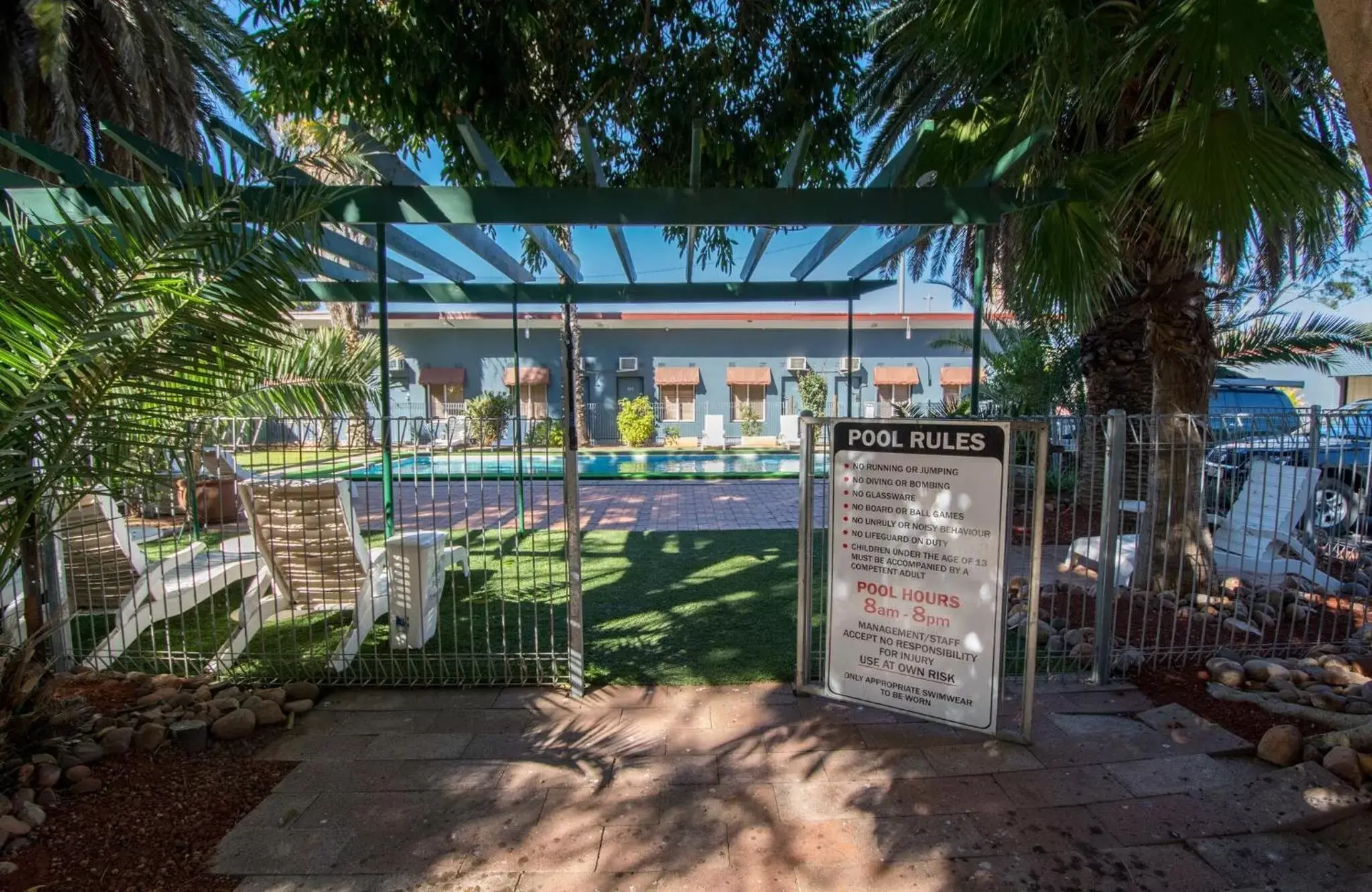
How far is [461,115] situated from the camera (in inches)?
134

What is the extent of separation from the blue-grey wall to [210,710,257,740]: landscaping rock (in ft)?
67.4

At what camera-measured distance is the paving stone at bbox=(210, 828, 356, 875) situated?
91.7 inches

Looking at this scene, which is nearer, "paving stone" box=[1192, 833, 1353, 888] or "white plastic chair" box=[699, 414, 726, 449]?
"paving stone" box=[1192, 833, 1353, 888]

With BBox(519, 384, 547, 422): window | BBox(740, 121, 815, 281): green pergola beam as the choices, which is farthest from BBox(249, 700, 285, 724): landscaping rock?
BBox(519, 384, 547, 422): window

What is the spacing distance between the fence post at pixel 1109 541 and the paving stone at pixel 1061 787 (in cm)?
98

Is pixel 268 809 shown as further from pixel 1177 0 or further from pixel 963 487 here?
pixel 1177 0

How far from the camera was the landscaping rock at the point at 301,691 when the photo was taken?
11.6ft

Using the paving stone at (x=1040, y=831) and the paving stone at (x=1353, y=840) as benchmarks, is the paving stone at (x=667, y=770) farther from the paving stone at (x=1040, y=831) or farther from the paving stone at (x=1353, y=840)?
the paving stone at (x=1353, y=840)

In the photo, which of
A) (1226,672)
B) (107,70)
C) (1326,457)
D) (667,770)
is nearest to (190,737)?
(667,770)

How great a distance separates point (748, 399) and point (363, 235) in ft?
62.8

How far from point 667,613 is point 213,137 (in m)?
3.97

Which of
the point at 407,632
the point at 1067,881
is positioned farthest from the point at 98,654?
the point at 1067,881

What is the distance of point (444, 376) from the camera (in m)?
22.9

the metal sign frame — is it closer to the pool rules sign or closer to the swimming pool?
the pool rules sign
